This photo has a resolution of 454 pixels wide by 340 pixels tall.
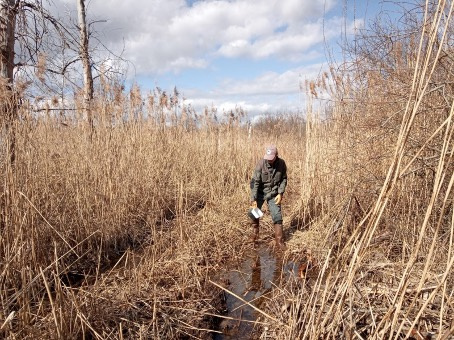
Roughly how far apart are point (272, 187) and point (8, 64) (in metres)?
3.34

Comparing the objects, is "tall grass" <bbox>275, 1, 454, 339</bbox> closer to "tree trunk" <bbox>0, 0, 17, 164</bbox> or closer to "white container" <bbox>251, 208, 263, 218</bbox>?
"white container" <bbox>251, 208, 263, 218</bbox>

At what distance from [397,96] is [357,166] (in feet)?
2.91

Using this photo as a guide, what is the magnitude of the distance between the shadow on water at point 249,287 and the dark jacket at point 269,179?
797mm

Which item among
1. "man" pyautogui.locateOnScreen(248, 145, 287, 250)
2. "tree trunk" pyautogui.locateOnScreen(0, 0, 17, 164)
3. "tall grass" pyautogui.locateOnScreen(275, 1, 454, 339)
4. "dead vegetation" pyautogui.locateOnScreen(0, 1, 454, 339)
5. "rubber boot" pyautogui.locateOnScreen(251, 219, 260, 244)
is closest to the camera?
"dead vegetation" pyautogui.locateOnScreen(0, 1, 454, 339)

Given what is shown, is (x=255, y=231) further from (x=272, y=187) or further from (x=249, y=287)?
(x=249, y=287)

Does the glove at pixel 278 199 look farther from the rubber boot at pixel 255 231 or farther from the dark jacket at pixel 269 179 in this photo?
the rubber boot at pixel 255 231

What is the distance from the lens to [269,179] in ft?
14.0

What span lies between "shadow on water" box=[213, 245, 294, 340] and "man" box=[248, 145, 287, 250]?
1.04ft

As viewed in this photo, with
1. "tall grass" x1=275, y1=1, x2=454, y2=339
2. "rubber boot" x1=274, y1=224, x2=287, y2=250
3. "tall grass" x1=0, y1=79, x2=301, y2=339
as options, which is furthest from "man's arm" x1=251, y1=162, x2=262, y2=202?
"tall grass" x1=275, y1=1, x2=454, y2=339

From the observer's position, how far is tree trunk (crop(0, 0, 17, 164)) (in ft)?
7.47

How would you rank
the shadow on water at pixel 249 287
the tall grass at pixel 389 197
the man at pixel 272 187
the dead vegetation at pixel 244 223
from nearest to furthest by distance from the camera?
the dead vegetation at pixel 244 223 < the tall grass at pixel 389 197 < the shadow on water at pixel 249 287 < the man at pixel 272 187

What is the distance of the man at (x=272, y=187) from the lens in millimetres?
4164

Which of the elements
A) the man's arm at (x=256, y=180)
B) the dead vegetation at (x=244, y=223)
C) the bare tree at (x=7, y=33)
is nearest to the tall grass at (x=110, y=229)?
the dead vegetation at (x=244, y=223)

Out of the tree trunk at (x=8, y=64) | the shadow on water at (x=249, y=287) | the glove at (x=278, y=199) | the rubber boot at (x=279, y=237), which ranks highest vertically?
the tree trunk at (x=8, y=64)
